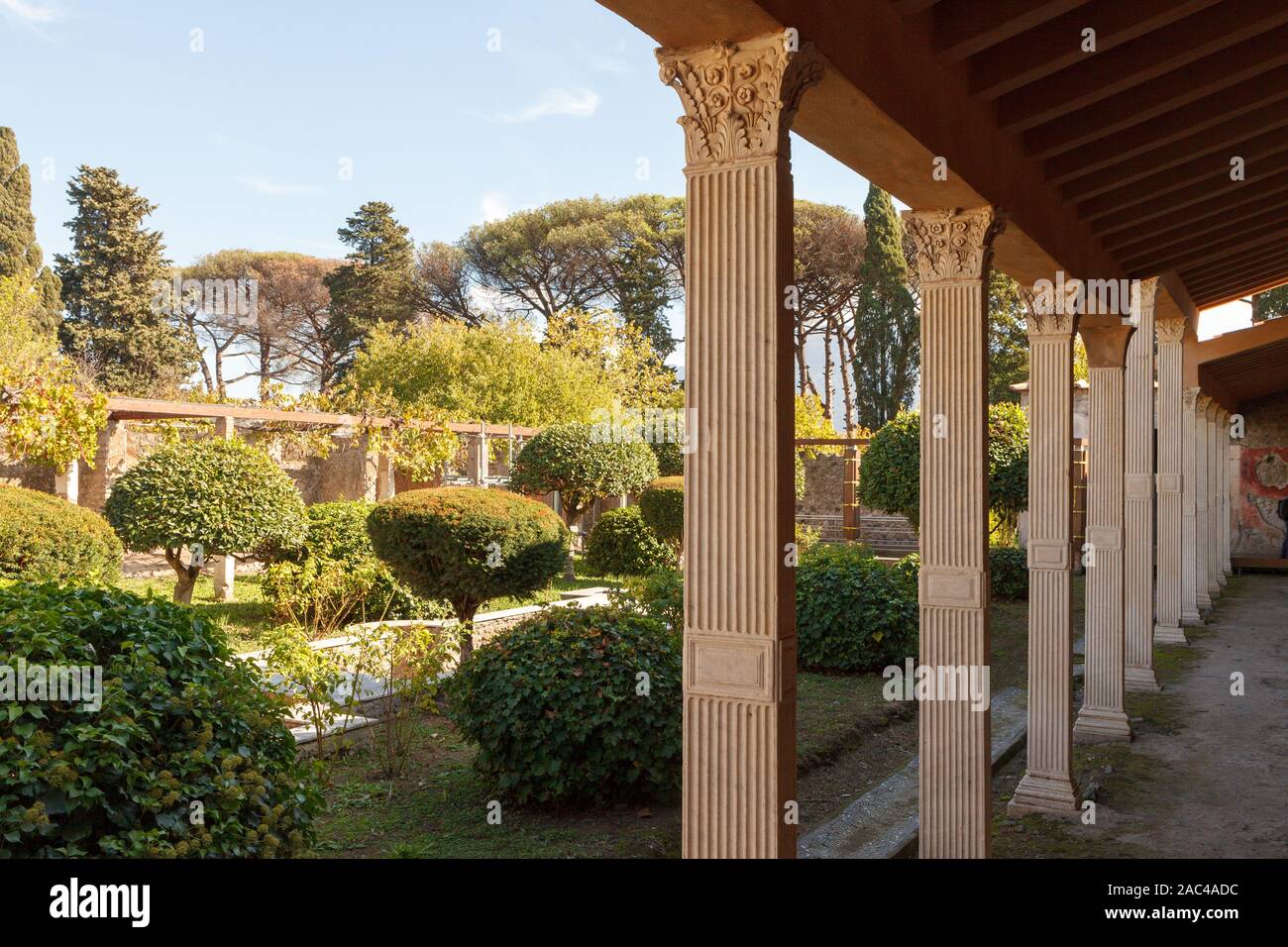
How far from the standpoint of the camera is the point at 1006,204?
420 cm

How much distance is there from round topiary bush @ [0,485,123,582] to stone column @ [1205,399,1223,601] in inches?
538

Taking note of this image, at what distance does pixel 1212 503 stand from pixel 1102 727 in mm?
9894

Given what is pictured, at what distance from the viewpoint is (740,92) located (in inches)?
99.3

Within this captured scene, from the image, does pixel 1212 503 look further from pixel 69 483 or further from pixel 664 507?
pixel 69 483

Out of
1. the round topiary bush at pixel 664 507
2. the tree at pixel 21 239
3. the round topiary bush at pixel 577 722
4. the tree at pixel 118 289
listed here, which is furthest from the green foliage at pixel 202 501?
the tree at pixel 118 289

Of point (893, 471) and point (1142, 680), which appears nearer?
point (1142, 680)

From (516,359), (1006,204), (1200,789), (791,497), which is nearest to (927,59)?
(1006,204)

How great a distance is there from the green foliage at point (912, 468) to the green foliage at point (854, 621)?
15.4ft

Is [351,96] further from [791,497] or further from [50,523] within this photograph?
[791,497]

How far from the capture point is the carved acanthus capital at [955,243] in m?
4.10

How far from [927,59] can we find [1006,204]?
1.14 metres

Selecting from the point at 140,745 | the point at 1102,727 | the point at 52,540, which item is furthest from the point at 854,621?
the point at 140,745

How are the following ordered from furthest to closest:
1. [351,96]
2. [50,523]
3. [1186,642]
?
[351,96], [1186,642], [50,523]

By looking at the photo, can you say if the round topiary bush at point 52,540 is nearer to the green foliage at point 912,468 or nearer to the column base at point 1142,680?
the column base at point 1142,680
